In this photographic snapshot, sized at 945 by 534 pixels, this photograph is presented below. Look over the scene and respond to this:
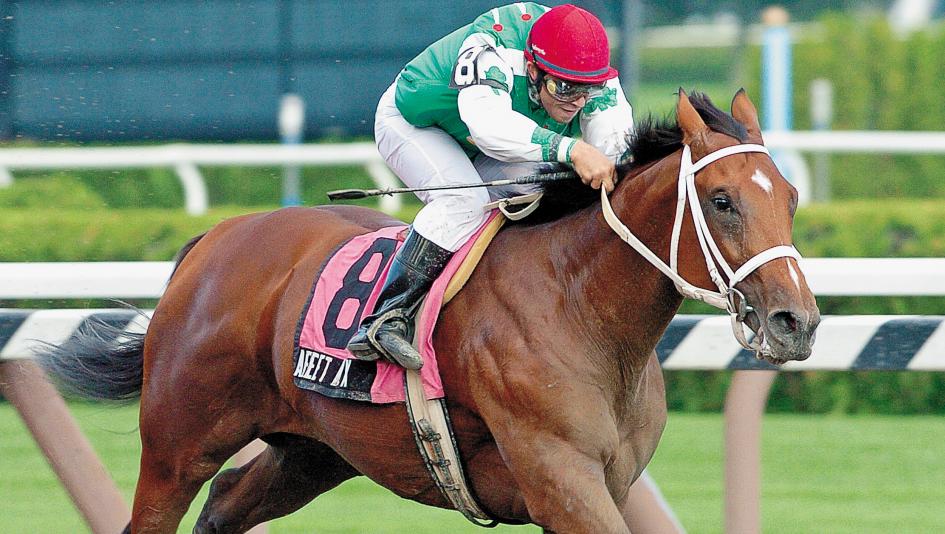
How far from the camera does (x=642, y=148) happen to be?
346cm

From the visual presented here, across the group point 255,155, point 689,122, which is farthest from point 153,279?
point 255,155

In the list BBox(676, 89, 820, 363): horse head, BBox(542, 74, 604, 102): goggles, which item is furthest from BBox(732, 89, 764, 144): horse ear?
BBox(542, 74, 604, 102): goggles

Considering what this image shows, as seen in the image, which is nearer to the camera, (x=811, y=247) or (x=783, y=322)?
(x=783, y=322)

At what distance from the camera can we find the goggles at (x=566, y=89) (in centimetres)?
351

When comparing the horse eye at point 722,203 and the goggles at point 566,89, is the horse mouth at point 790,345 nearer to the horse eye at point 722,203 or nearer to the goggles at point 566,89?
the horse eye at point 722,203

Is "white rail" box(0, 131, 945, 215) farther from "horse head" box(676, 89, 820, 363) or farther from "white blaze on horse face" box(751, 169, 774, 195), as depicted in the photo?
"white blaze on horse face" box(751, 169, 774, 195)

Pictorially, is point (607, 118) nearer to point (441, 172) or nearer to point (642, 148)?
point (642, 148)

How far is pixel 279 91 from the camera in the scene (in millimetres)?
6902

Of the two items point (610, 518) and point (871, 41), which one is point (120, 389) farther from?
point (871, 41)

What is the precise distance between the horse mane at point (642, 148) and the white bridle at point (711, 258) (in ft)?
0.29

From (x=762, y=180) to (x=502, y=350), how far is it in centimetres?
75

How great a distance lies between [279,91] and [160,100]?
57 cm

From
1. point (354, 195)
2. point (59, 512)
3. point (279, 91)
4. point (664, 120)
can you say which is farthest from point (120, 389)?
point (279, 91)

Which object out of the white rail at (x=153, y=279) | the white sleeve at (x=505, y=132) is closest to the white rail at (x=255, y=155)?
the white rail at (x=153, y=279)
